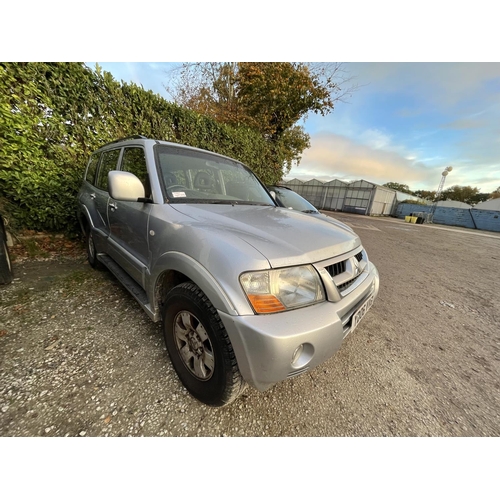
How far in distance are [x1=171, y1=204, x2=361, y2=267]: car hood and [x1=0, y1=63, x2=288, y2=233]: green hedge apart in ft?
12.2

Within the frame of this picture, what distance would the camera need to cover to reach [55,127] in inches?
144

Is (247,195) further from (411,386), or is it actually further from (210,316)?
(411,386)

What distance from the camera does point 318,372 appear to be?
1.85m

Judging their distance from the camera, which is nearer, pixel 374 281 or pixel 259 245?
pixel 259 245

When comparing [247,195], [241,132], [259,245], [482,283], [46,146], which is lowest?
[482,283]

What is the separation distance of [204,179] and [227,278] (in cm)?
149

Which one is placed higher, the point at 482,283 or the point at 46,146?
the point at 46,146

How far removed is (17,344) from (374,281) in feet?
10.6

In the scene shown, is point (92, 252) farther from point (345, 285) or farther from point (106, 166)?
point (345, 285)

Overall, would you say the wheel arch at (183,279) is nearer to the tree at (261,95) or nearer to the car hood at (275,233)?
the car hood at (275,233)

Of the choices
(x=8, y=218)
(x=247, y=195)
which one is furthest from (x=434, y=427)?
(x=8, y=218)

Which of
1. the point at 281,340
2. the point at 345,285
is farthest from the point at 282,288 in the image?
the point at 345,285

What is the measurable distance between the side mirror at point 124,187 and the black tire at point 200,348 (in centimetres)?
89

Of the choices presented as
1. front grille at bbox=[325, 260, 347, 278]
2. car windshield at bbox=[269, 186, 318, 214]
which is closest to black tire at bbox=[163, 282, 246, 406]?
front grille at bbox=[325, 260, 347, 278]
